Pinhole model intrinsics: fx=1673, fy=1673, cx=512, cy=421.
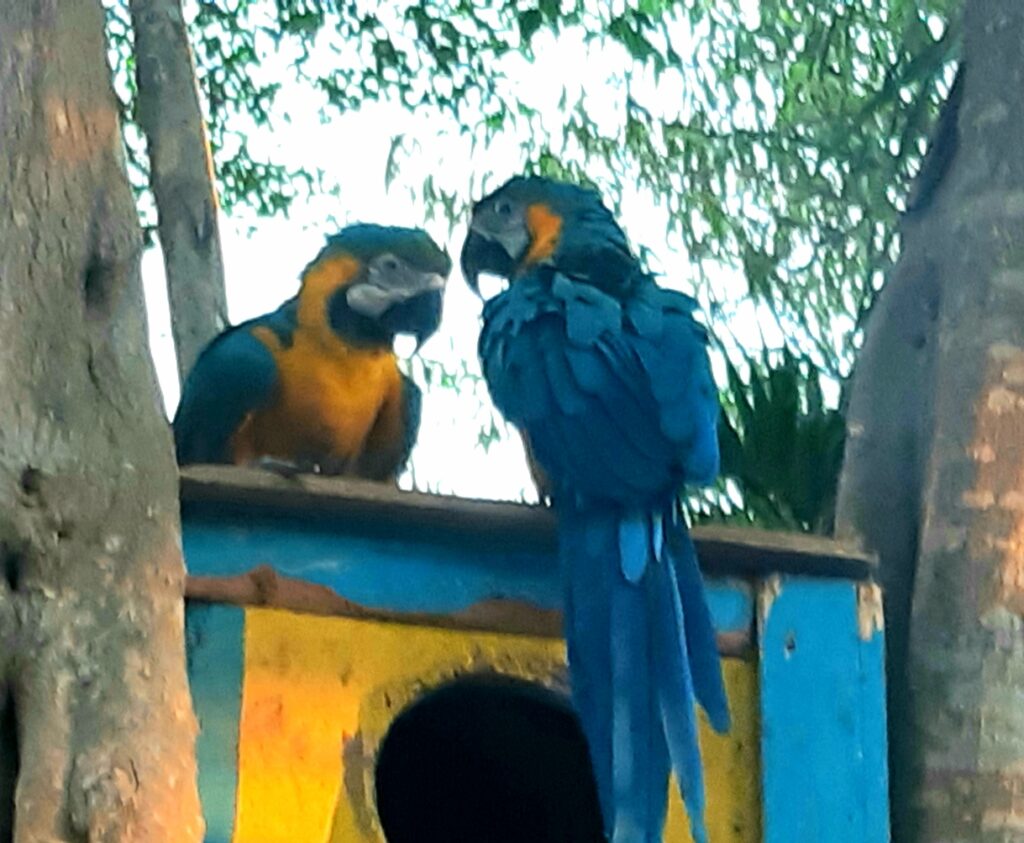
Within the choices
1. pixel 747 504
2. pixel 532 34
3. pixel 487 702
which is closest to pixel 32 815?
pixel 487 702

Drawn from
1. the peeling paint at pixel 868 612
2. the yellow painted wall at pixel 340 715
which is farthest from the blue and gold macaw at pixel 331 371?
the peeling paint at pixel 868 612

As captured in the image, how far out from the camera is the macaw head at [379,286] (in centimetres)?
218

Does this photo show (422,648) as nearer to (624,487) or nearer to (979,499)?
(624,487)

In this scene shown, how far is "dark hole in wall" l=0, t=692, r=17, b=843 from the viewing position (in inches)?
46.0

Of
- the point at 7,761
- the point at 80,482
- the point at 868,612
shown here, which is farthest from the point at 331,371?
the point at 7,761

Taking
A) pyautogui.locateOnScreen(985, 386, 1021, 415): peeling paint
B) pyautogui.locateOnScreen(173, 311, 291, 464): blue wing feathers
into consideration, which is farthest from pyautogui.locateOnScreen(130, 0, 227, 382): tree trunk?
pyautogui.locateOnScreen(985, 386, 1021, 415): peeling paint

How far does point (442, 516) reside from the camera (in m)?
1.68

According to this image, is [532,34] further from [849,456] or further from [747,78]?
[849,456]

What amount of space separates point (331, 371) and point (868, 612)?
0.75m

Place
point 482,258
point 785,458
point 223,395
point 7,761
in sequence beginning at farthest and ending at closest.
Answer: point 785,458, point 482,258, point 223,395, point 7,761

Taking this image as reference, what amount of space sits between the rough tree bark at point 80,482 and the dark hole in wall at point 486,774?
643 millimetres

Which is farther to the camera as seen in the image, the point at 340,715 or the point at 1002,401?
the point at 1002,401

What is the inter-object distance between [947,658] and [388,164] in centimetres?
242

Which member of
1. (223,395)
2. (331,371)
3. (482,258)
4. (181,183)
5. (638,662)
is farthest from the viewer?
(181,183)
